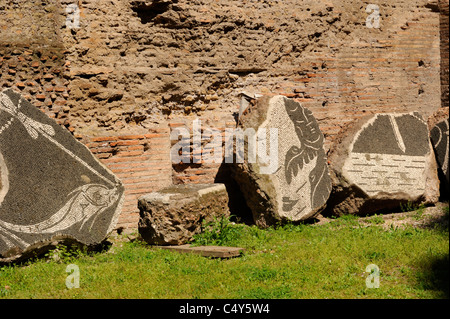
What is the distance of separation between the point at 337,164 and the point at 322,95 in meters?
1.23

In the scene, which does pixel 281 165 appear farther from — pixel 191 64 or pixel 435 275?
pixel 435 275

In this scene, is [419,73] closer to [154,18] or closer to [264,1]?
[264,1]

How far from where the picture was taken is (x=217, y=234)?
18.4ft

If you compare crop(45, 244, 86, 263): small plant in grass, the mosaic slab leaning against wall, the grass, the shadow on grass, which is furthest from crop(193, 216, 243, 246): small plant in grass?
the shadow on grass

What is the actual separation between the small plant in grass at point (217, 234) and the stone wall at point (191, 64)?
1.02 m

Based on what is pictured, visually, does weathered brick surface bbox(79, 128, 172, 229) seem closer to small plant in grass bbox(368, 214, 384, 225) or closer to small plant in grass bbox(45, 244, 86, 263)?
small plant in grass bbox(45, 244, 86, 263)

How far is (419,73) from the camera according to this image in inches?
324

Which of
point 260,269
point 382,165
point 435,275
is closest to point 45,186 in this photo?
point 260,269

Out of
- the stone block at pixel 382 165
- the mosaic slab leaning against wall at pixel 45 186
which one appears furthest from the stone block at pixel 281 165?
the mosaic slab leaning against wall at pixel 45 186

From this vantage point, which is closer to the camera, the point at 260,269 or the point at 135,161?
the point at 260,269

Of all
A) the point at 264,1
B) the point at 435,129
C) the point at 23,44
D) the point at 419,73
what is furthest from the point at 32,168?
the point at 419,73

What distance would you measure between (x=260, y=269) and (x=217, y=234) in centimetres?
99

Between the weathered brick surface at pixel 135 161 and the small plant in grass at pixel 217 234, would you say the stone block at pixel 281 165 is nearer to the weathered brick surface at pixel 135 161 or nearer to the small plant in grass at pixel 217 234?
the small plant in grass at pixel 217 234

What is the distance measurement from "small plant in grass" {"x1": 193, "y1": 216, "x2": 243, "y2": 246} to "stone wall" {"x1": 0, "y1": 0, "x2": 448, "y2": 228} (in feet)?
3.35
